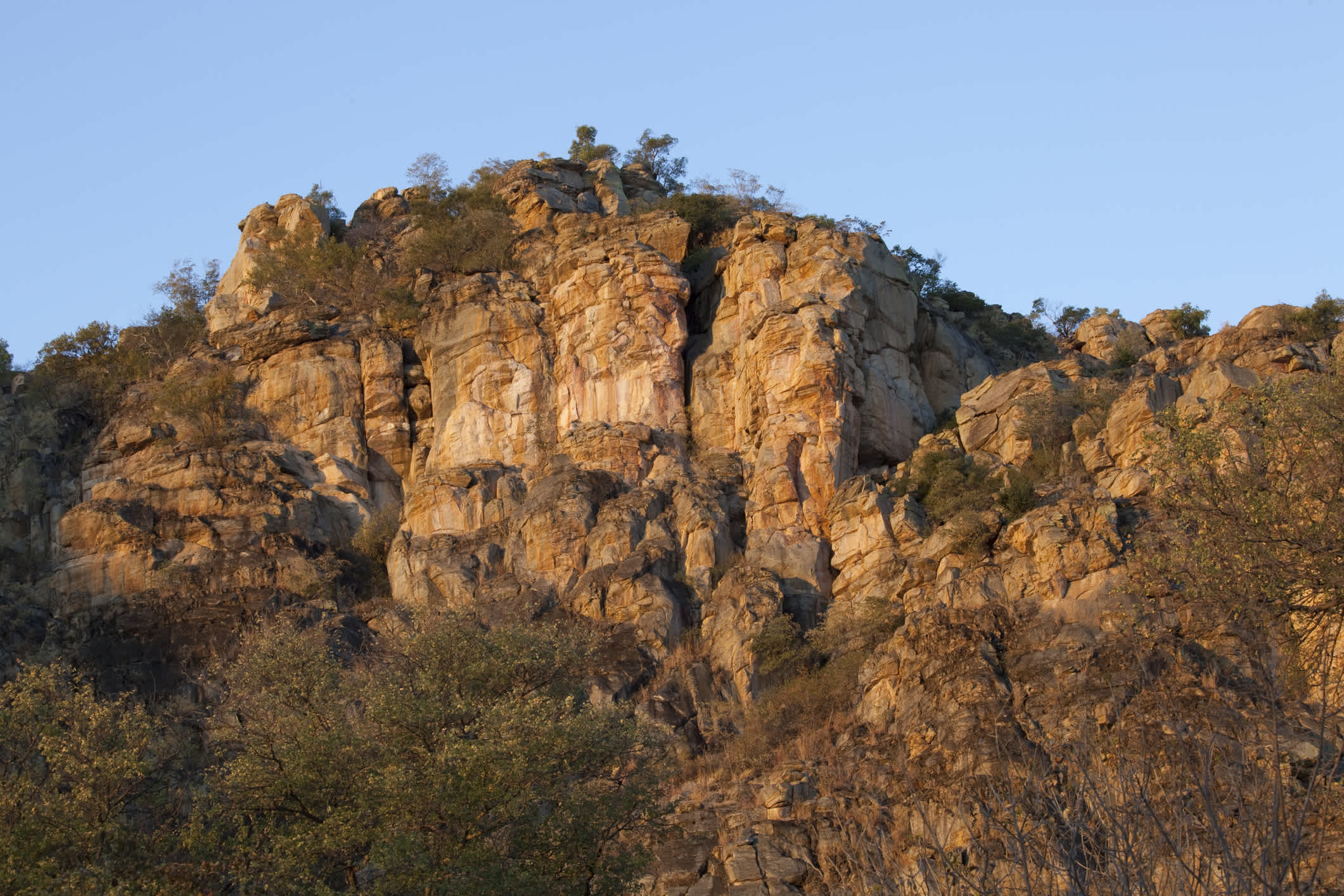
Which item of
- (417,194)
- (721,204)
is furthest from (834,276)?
(417,194)

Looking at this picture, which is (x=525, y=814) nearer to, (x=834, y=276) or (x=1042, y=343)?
(x=834, y=276)

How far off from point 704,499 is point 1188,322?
73.0 feet

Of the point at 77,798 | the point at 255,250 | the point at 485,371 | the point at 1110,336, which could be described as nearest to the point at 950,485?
the point at 1110,336

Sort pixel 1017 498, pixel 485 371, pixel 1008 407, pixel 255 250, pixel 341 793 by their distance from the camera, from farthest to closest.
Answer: pixel 255 250 < pixel 485 371 < pixel 1008 407 < pixel 1017 498 < pixel 341 793

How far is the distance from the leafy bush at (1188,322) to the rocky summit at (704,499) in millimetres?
188

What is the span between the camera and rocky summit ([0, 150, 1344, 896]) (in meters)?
27.1

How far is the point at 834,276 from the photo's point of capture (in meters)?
42.2

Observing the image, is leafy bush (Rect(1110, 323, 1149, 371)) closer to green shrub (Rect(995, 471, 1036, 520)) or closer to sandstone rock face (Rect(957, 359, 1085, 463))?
sandstone rock face (Rect(957, 359, 1085, 463))

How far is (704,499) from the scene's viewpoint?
3688 centimetres

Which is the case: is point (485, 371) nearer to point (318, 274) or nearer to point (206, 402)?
point (206, 402)

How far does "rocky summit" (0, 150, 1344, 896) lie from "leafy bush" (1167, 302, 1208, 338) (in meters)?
0.19

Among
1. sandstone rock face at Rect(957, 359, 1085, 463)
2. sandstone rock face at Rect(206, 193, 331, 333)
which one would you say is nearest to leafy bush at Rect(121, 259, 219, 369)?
sandstone rock face at Rect(206, 193, 331, 333)

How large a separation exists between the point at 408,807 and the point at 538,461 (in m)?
22.4

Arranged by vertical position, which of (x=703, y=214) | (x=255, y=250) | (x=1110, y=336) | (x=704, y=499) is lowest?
(x=704, y=499)
